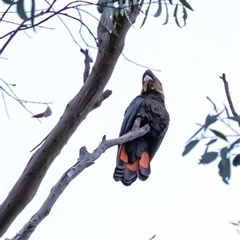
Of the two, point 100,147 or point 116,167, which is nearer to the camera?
point 100,147

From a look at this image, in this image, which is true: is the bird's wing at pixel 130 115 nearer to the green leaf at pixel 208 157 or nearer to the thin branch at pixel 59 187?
the thin branch at pixel 59 187

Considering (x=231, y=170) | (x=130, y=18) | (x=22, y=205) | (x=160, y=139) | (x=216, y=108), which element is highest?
(x=160, y=139)

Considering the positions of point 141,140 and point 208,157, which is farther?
point 141,140

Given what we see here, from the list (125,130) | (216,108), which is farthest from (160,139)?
(216,108)

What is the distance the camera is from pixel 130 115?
329cm

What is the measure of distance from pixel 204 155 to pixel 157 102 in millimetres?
2307

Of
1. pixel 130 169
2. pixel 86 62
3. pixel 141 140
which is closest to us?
pixel 86 62

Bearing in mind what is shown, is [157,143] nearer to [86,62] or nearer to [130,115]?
[130,115]

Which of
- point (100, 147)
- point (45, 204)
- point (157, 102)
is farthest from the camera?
point (157, 102)

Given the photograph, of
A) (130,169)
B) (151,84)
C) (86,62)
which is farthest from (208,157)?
(151,84)

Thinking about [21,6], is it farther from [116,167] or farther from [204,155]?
[116,167]

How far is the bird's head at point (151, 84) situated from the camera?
382cm

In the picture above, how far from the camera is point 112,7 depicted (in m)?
1.59

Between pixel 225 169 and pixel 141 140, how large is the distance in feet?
6.39
